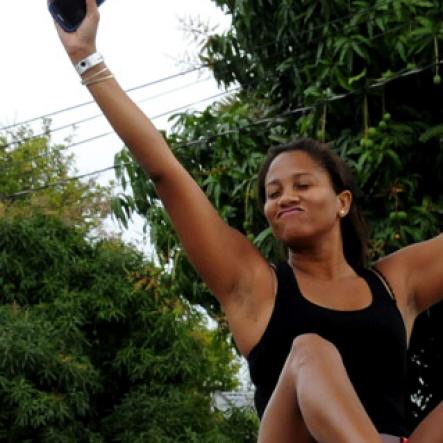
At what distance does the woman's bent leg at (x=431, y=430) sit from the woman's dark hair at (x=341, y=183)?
1.59 feet

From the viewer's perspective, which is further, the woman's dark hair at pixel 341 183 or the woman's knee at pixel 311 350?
the woman's dark hair at pixel 341 183

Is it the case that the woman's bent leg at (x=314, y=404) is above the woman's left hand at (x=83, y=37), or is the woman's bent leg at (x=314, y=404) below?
below

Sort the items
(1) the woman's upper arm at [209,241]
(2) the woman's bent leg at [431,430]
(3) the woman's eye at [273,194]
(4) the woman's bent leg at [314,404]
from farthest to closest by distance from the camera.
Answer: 1. (3) the woman's eye at [273,194]
2. (1) the woman's upper arm at [209,241]
3. (2) the woman's bent leg at [431,430]
4. (4) the woman's bent leg at [314,404]

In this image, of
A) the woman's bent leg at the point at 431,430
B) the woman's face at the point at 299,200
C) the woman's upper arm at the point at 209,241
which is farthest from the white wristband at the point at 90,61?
the woman's bent leg at the point at 431,430

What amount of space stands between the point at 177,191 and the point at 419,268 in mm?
641

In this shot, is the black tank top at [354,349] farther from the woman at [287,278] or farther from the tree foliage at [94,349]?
the tree foliage at [94,349]

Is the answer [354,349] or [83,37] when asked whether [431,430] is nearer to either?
[354,349]

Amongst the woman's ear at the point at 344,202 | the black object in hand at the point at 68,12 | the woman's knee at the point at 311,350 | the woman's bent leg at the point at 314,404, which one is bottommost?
the woman's bent leg at the point at 314,404

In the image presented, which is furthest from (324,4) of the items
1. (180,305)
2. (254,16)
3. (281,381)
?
(281,381)

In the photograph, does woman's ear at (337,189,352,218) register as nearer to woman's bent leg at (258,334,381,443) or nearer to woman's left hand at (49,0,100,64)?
woman's bent leg at (258,334,381,443)

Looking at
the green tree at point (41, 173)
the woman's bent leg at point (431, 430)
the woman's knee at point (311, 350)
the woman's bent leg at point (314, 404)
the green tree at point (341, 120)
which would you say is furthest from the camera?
the green tree at point (41, 173)

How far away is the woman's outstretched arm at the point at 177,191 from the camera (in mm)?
2748

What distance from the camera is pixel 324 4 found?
564 cm

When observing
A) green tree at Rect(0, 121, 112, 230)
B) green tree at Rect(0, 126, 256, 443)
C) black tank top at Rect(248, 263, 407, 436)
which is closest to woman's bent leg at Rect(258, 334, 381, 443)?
black tank top at Rect(248, 263, 407, 436)
